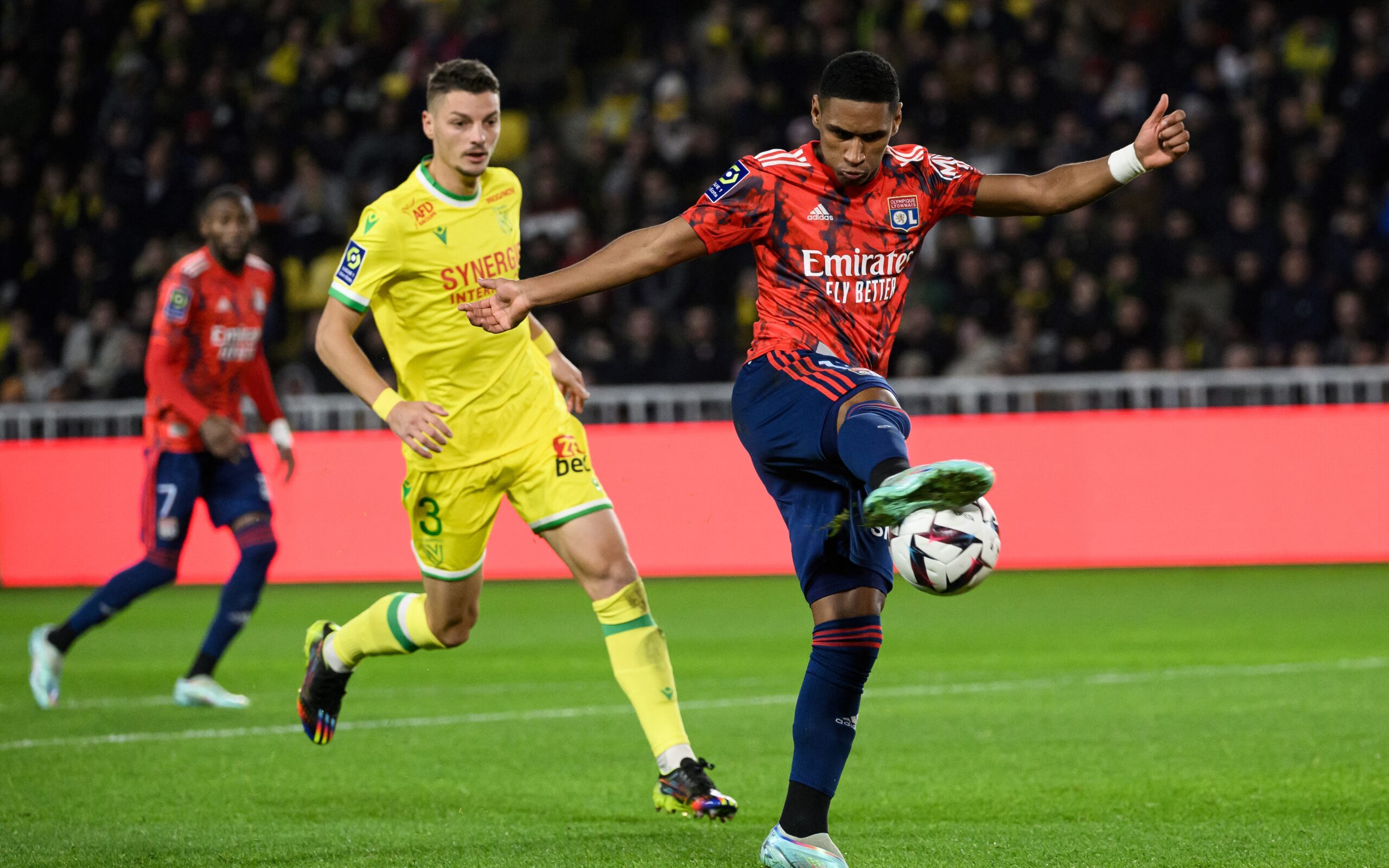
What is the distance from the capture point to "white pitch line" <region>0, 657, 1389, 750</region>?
297 inches

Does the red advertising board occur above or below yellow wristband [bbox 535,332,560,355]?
below

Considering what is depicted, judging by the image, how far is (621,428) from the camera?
14516 millimetres

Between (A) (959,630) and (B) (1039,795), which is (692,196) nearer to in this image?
(A) (959,630)

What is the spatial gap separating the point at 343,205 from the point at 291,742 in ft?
37.7

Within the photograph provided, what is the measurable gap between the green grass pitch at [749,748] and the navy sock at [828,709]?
1.12 ft

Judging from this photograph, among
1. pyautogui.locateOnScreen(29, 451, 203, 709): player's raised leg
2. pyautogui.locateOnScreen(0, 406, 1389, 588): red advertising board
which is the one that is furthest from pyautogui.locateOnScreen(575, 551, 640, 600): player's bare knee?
pyautogui.locateOnScreen(0, 406, 1389, 588): red advertising board

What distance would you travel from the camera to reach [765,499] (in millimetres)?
14078

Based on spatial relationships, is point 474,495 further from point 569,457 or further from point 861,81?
point 861,81

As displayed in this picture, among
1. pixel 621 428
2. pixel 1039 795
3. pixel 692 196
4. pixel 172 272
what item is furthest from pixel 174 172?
pixel 1039 795

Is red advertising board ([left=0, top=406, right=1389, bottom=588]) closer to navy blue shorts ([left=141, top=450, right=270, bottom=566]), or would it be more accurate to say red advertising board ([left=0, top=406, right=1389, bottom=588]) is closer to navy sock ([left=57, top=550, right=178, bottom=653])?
navy blue shorts ([left=141, top=450, right=270, bottom=566])

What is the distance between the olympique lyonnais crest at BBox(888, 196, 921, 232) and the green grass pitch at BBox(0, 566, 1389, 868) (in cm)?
176

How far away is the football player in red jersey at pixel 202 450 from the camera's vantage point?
28.5 feet

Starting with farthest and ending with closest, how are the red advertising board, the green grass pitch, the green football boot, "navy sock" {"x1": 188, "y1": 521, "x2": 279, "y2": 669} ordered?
the red advertising board
"navy sock" {"x1": 188, "y1": 521, "x2": 279, "y2": 669}
the green grass pitch
the green football boot

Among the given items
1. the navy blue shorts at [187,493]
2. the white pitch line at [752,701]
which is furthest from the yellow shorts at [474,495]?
the navy blue shorts at [187,493]
